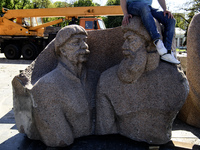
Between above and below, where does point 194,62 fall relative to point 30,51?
above

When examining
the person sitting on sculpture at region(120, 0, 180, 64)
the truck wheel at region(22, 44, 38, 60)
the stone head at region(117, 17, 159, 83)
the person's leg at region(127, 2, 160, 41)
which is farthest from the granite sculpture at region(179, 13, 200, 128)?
the truck wheel at region(22, 44, 38, 60)

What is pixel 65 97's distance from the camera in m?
2.31

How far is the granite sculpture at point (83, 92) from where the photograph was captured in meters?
2.27

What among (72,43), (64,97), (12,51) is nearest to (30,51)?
(12,51)

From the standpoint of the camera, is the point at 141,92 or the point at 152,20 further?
the point at 141,92

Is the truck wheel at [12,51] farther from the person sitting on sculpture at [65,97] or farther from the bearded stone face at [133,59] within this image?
the bearded stone face at [133,59]

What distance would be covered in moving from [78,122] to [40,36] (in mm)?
9224

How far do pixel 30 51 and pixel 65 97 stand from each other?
8.59m

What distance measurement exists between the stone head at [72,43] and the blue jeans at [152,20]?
660mm

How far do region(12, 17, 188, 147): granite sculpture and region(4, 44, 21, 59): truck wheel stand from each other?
337 inches

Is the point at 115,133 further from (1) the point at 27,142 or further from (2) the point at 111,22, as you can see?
(2) the point at 111,22

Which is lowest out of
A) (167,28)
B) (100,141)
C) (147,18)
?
(100,141)

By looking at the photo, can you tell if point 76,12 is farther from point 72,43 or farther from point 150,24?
point 150,24

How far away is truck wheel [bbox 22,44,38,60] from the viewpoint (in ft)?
33.2
